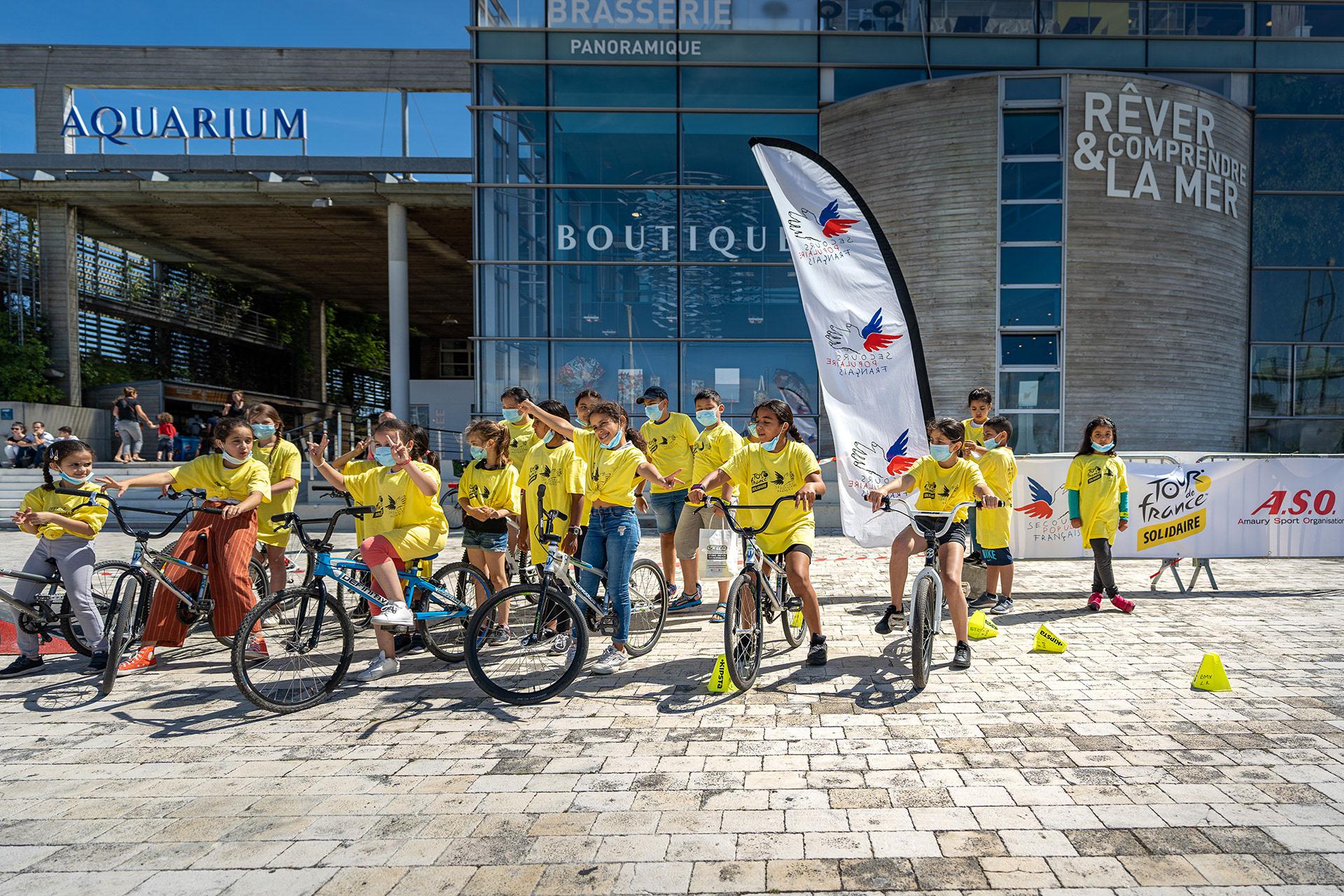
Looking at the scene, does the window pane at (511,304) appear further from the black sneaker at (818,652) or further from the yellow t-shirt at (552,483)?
the black sneaker at (818,652)

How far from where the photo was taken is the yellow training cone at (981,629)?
6.69 m

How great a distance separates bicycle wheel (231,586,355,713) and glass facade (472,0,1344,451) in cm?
1389

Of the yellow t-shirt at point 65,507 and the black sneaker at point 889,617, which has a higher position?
the yellow t-shirt at point 65,507

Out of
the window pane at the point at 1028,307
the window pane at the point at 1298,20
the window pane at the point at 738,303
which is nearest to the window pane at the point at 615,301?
the window pane at the point at 738,303

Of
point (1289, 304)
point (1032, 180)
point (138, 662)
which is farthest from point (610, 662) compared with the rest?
point (1289, 304)

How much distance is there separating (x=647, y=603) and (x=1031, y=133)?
15.7 meters

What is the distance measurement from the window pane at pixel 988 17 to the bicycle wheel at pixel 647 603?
17033 mm

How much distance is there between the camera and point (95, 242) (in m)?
27.6

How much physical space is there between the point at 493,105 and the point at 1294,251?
60.8ft

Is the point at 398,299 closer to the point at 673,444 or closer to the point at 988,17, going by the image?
the point at 988,17

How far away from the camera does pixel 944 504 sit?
19.9ft

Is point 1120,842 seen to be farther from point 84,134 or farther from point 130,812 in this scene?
point 84,134

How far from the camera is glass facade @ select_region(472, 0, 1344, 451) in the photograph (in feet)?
62.0

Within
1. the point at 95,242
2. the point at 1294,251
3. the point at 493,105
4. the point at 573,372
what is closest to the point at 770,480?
the point at 573,372
